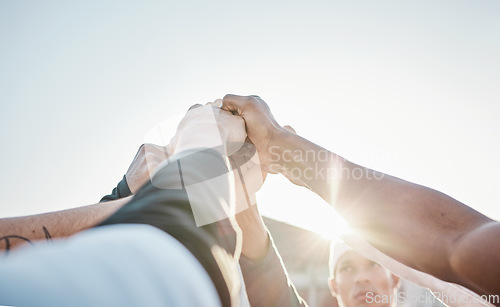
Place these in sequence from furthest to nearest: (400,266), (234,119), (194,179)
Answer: (234,119)
(400,266)
(194,179)

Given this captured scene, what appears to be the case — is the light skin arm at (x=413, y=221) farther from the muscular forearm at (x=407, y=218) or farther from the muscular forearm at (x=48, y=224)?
the muscular forearm at (x=48, y=224)

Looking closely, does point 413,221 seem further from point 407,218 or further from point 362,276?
point 362,276

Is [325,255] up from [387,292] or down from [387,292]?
up

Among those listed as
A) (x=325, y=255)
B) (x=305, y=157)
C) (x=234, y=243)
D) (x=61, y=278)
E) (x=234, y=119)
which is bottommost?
(x=61, y=278)

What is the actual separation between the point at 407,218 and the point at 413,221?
0.01 meters

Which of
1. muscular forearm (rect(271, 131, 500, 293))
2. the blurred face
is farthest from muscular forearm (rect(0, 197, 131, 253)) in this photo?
the blurred face

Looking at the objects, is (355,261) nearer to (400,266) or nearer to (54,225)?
(400,266)

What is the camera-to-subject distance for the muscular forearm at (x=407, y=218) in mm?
620

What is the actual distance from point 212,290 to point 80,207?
64 centimetres

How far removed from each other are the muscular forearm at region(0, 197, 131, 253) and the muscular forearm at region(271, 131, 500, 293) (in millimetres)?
631

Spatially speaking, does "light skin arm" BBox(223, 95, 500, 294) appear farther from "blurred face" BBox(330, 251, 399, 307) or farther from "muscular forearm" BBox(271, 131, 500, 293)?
"blurred face" BBox(330, 251, 399, 307)

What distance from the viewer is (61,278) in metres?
0.36

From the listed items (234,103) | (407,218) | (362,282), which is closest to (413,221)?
(407,218)

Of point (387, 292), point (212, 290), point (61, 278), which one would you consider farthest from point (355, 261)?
point (61, 278)
